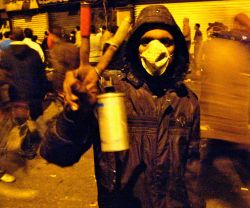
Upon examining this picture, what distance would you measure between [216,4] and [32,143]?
44.1 ft

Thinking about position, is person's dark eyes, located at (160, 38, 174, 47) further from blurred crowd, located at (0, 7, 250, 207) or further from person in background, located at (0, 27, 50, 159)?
person in background, located at (0, 27, 50, 159)

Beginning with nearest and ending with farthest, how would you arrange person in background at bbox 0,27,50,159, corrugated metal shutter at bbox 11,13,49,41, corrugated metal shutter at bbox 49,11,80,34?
person in background at bbox 0,27,50,159
corrugated metal shutter at bbox 49,11,80,34
corrugated metal shutter at bbox 11,13,49,41

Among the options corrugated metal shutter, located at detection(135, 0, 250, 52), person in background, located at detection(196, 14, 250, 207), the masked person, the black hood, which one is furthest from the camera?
corrugated metal shutter, located at detection(135, 0, 250, 52)

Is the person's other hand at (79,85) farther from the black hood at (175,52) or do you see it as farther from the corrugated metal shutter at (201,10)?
the corrugated metal shutter at (201,10)

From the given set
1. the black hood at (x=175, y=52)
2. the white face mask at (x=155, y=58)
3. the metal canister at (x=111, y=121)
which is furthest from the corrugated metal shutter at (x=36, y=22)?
the metal canister at (x=111, y=121)

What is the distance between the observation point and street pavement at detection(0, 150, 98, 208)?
15.3 feet

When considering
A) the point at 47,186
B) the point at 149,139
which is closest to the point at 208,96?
the point at 149,139

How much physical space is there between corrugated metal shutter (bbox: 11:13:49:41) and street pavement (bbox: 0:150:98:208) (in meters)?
18.5

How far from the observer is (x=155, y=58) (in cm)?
207

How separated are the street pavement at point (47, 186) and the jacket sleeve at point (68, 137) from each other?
9.56 feet

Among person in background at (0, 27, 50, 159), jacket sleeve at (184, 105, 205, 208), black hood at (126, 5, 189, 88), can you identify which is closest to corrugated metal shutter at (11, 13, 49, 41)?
person in background at (0, 27, 50, 159)

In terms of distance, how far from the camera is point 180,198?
78.8 inches

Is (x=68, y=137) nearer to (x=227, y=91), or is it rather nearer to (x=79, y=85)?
(x=79, y=85)

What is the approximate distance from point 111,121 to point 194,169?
2.21 ft
